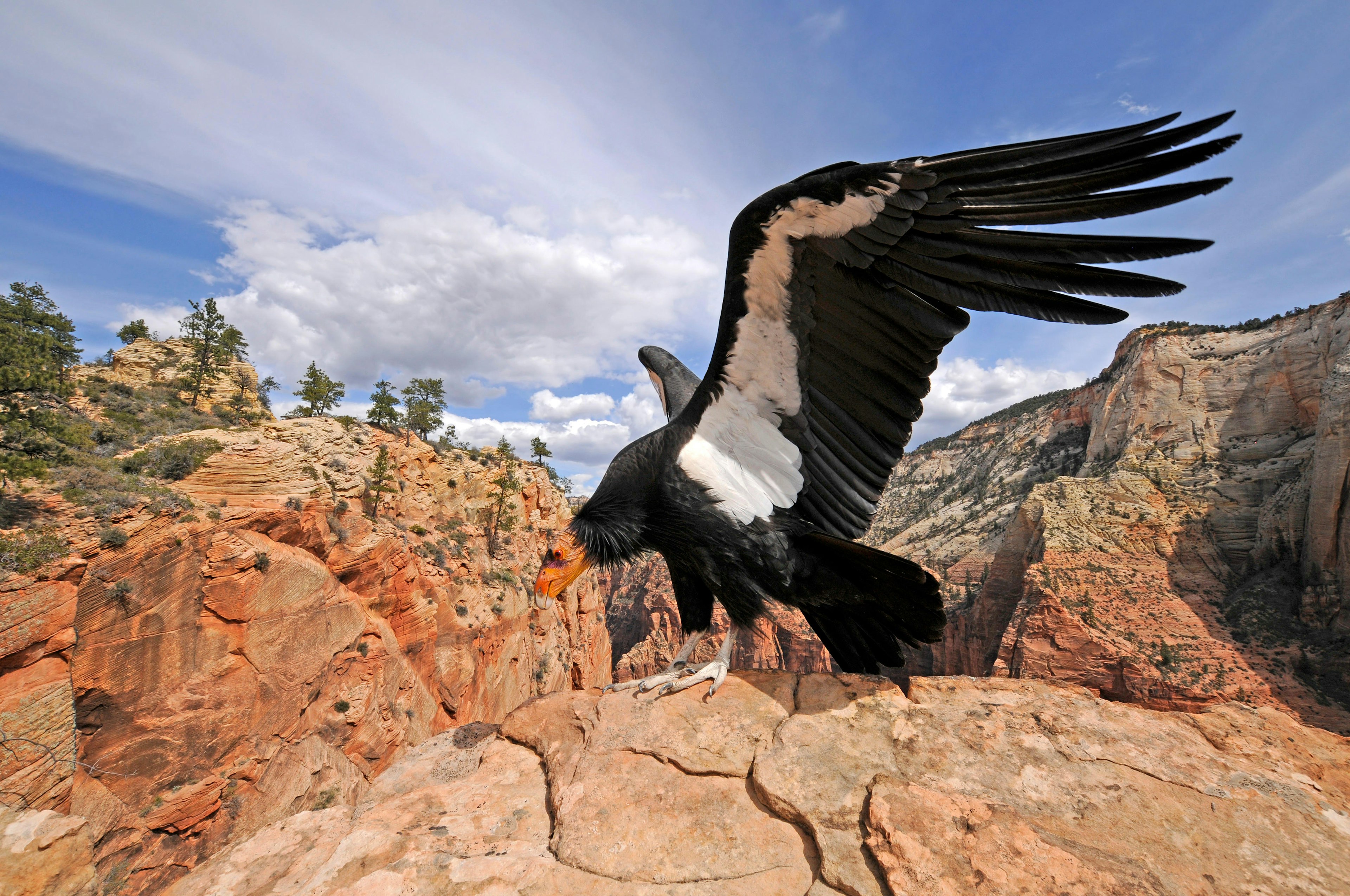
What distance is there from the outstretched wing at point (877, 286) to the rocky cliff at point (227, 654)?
7294 millimetres

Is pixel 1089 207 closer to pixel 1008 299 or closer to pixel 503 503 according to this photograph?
pixel 1008 299

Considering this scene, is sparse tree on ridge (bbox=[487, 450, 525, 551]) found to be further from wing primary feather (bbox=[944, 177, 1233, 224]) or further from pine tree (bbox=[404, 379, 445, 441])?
wing primary feather (bbox=[944, 177, 1233, 224])

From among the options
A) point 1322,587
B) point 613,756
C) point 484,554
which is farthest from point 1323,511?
point 484,554

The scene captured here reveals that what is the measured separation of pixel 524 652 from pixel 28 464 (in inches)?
803

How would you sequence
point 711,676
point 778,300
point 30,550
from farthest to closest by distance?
point 30,550, point 711,676, point 778,300

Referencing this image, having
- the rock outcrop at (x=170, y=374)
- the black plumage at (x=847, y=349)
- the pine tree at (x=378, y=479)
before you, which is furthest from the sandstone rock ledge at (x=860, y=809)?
the rock outcrop at (x=170, y=374)

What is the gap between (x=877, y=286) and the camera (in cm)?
319

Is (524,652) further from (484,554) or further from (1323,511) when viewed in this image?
(1323,511)

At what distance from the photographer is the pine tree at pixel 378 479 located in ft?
71.2

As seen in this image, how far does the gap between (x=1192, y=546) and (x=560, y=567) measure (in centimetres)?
4231

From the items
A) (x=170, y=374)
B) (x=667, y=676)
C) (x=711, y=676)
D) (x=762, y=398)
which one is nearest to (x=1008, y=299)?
(x=762, y=398)

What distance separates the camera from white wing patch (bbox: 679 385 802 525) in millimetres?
3730

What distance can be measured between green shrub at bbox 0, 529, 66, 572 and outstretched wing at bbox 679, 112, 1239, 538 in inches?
606

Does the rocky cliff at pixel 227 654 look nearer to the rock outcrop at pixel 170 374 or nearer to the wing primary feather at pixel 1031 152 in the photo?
the rock outcrop at pixel 170 374
